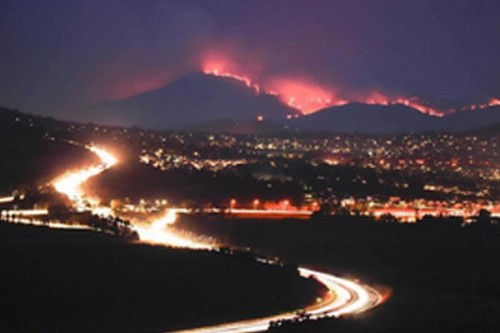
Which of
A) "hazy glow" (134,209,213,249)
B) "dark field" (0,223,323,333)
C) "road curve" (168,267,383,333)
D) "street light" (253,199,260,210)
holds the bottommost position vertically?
"road curve" (168,267,383,333)

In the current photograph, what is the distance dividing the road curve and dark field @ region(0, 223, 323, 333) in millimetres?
614

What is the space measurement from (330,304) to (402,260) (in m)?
15.5

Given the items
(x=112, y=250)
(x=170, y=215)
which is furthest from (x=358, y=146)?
(x=112, y=250)

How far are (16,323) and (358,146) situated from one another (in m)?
93.8

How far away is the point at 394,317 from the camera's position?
27047 millimetres

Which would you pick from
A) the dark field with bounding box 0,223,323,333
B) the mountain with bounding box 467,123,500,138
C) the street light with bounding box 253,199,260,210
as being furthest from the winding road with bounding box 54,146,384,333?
the mountain with bounding box 467,123,500,138

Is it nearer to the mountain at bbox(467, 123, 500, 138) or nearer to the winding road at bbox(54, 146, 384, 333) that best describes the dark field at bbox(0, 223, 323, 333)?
the winding road at bbox(54, 146, 384, 333)

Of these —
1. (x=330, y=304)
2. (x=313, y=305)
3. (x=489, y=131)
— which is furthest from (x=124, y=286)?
(x=489, y=131)

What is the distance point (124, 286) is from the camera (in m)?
27.7

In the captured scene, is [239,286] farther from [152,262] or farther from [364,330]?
[364,330]

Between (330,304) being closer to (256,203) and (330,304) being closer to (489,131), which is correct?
(256,203)

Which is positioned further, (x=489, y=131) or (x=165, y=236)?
(x=489, y=131)

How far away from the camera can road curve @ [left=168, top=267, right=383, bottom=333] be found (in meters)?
24.3

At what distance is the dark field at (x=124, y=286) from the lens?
2389 cm
